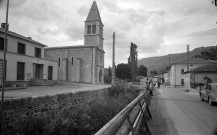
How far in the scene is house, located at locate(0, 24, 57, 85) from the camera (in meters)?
20.2

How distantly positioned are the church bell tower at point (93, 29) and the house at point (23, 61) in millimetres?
19044

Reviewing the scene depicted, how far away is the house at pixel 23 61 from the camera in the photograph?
20.2 metres

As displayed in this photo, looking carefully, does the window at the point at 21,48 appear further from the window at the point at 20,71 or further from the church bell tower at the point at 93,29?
the church bell tower at the point at 93,29

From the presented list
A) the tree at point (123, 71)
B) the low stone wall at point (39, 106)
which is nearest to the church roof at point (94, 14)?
the tree at point (123, 71)

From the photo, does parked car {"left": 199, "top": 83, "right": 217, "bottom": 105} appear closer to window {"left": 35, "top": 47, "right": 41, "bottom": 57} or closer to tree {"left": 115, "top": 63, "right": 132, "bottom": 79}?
window {"left": 35, "top": 47, "right": 41, "bottom": 57}

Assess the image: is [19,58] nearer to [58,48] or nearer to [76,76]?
[76,76]

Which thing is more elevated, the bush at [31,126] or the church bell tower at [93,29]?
the church bell tower at [93,29]

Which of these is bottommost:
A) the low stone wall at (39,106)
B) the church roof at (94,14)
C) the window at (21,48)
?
the low stone wall at (39,106)

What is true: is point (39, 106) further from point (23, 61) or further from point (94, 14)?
point (94, 14)

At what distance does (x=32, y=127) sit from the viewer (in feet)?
22.1

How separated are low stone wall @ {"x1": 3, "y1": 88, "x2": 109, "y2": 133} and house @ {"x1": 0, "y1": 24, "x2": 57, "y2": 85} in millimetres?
11186

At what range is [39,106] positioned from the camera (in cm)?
894

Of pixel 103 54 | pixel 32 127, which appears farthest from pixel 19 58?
pixel 103 54

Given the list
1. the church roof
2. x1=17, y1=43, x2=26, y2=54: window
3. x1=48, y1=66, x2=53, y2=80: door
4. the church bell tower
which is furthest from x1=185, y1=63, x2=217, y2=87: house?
the church roof
